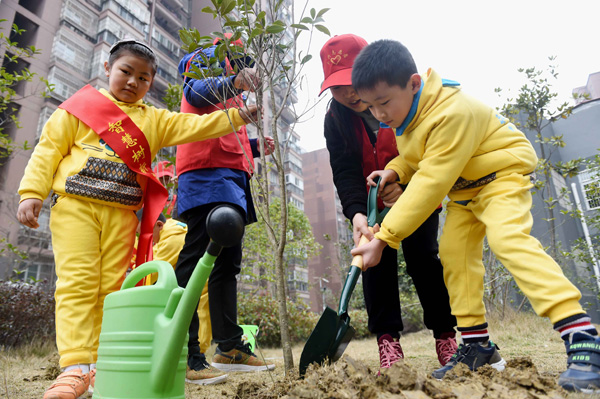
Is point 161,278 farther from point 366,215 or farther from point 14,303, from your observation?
point 14,303

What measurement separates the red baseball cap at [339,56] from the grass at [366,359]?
144 centimetres

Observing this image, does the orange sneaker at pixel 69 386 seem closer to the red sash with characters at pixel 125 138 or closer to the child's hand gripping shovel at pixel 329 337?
the red sash with characters at pixel 125 138

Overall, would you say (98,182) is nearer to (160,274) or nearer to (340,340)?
(160,274)

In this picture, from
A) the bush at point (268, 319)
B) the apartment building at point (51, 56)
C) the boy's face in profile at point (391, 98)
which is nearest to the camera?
the boy's face in profile at point (391, 98)

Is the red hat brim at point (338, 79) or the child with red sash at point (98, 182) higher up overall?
the red hat brim at point (338, 79)

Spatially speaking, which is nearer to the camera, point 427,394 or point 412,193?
point 427,394

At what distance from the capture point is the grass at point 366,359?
171 centimetres

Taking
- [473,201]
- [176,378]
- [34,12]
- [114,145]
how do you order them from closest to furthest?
1. [176,378]
2. [473,201]
3. [114,145]
4. [34,12]

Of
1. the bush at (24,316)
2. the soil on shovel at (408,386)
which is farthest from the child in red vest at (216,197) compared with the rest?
the bush at (24,316)

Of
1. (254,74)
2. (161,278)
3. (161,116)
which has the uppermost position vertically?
(254,74)

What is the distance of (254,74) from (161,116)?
556 millimetres

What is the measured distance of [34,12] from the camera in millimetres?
15094

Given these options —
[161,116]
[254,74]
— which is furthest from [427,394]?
[161,116]

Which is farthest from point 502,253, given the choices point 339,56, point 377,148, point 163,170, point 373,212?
point 163,170
